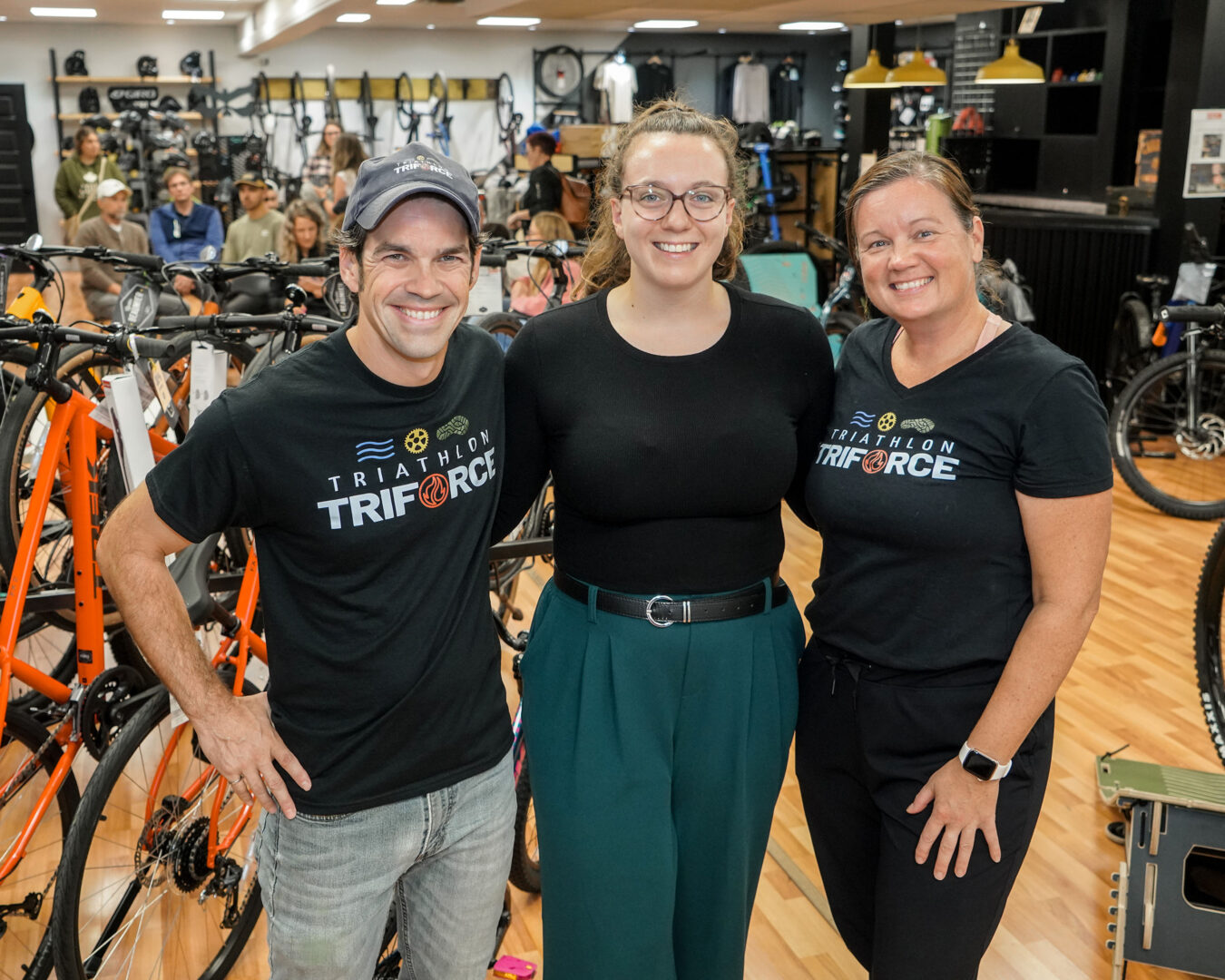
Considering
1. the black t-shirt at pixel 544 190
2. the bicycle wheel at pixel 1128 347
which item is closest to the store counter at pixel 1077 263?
the bicycle wheel at pixel 1128 347

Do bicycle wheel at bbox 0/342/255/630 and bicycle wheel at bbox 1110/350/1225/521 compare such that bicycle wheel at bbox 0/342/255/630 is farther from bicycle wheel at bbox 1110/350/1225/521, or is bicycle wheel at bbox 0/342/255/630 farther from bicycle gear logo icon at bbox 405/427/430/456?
bicycle wheel at bbox 1110/350/1225/521

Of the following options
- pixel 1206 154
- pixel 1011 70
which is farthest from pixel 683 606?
pixel 1011 70

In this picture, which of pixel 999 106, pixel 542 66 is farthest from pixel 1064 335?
pixel 542 66

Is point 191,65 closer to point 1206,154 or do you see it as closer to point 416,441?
point 1206,154

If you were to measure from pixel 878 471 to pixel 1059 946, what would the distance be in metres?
1.51

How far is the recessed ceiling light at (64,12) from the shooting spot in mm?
12336

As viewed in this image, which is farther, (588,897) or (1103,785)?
(1103,785)

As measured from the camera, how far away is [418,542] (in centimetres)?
148

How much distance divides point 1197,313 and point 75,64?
14.7m

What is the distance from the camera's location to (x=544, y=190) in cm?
782

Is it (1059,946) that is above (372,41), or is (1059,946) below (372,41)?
below

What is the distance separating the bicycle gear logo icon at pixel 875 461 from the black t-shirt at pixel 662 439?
121 millimetres

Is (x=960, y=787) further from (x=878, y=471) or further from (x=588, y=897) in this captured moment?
(x=588, y=897)

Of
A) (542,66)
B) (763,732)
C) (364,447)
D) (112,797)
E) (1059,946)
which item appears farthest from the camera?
(542,66)
